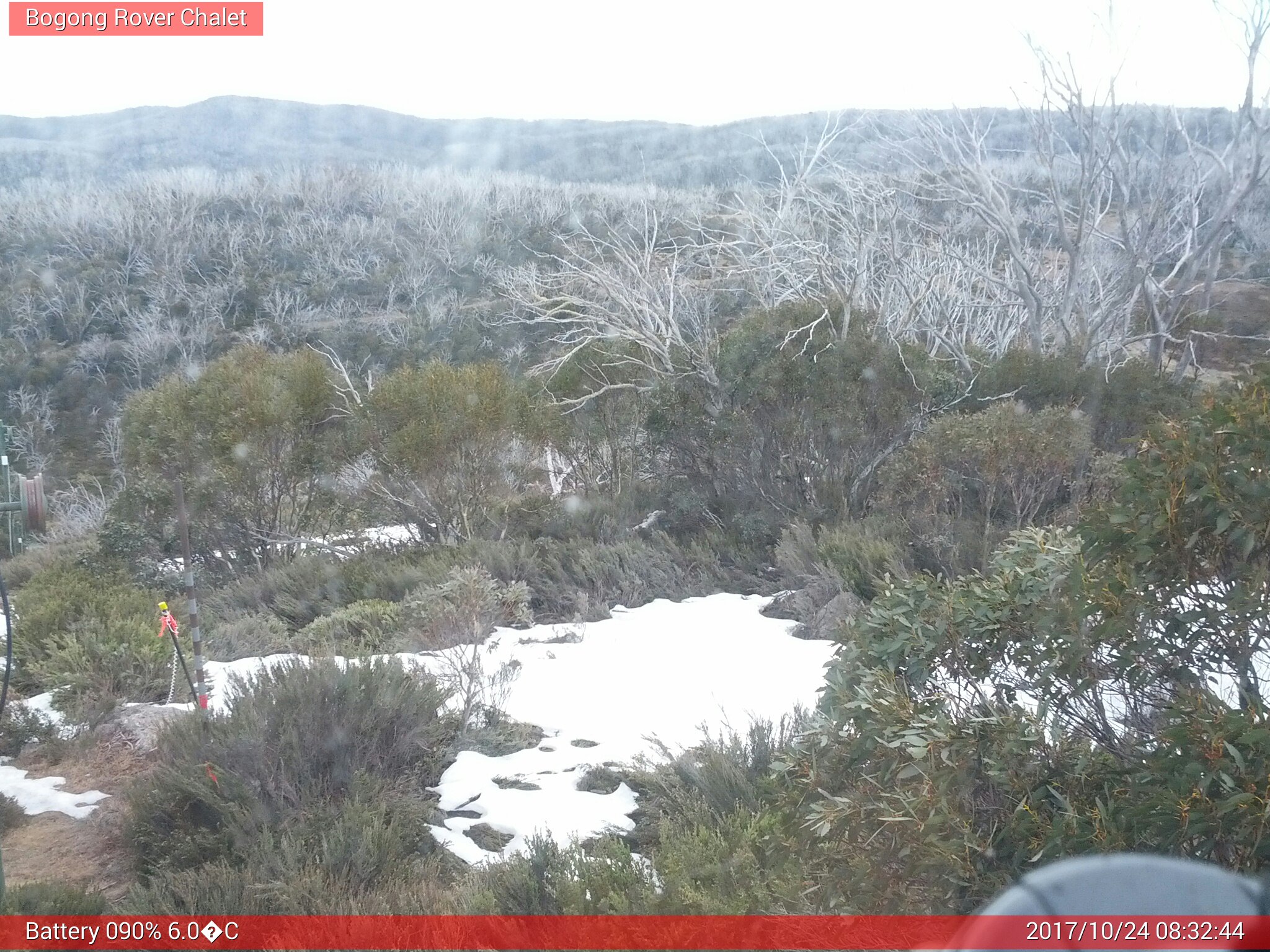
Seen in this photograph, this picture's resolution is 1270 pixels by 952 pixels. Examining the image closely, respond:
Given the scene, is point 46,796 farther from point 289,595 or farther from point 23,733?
point 289,595

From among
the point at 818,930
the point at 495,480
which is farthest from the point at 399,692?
the point at 495,480

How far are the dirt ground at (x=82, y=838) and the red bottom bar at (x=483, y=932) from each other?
62 centimetres

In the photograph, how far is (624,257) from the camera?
11.3 meters

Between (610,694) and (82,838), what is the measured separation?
2763 mm

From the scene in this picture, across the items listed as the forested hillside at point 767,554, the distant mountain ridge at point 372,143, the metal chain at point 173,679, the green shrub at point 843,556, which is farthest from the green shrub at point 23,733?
the distant mountain ridge at point 372,143

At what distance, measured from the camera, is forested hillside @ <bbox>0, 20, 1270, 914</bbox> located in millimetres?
2410

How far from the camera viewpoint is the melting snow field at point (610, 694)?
414 cm

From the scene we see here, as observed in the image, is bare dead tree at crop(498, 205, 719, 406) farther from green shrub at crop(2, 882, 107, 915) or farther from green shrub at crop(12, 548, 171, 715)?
green shrub at crop(2, 882, 107, 915)

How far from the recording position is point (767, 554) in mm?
8852

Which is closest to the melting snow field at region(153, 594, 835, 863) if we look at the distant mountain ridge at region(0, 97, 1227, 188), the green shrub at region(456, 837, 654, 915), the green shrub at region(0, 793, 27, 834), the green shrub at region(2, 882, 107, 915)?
the green shrub at region(456, 837, 654, 915)

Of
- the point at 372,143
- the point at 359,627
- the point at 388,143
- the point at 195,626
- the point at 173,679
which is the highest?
the point at 388,143

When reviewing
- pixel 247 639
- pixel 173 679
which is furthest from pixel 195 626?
pixel 247 639

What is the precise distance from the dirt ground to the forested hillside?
2.5 inches

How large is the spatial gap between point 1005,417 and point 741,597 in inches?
101
